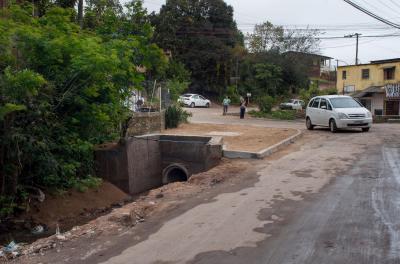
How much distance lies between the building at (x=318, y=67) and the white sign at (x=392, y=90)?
46.0 feet

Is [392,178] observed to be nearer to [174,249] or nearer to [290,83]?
[174,249]

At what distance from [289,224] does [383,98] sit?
1742 inches

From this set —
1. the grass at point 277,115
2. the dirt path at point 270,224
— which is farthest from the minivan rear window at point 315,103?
the grass at point 277,115

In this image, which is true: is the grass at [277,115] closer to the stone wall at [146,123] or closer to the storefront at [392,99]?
the storefront at [392,99]

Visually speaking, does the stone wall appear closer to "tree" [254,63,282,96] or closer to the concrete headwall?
the concrete headwall

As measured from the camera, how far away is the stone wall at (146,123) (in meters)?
19.8

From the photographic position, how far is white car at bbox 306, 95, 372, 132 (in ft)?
70.5

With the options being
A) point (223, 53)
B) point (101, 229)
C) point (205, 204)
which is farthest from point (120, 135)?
point (223, 53)

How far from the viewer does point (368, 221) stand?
7141mm

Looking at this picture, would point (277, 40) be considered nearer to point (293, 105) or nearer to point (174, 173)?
point (293, 105)

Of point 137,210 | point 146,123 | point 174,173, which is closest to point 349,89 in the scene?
point 146,123

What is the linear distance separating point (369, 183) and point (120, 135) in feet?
28.1

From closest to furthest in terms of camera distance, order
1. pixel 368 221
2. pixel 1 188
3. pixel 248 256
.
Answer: pixel 248 256
pixel 368 221
pixel 1 188

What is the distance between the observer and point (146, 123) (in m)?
21.3
